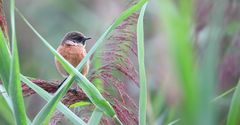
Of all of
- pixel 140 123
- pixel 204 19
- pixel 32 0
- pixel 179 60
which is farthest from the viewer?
pixel 32 0

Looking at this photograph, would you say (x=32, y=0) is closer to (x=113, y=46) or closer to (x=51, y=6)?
(x=51, y=6)

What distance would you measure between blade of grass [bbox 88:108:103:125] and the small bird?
2.79 ft

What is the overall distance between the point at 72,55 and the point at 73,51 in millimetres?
37

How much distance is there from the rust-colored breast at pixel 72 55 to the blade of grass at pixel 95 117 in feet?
2.95

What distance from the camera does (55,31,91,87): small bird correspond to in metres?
2.83

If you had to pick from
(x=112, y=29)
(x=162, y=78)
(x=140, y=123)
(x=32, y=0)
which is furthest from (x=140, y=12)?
(x=32, y=0)

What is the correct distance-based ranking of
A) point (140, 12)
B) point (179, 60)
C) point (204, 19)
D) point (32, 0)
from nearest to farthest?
point (179, 60) → point (140, 12) → point (204, 19) → point (32, 0)

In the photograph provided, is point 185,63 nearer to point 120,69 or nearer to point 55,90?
point 120,69

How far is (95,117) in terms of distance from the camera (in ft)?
6.15

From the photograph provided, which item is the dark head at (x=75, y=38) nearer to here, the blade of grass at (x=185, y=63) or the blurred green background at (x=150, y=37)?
the blurred green background at (x=150, y=37)

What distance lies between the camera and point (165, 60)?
7.91 ft

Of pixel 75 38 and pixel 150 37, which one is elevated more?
pixel 75 38

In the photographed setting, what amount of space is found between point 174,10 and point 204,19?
559 millimetres

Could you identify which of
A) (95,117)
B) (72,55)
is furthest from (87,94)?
(72,55)
